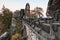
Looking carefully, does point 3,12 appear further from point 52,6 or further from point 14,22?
point 52,6

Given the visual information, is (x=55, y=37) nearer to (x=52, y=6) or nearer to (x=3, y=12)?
(x=52, y=6)

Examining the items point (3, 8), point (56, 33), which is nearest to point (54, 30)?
point (56, 33)

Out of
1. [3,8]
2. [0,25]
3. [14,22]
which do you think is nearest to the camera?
[14,22]

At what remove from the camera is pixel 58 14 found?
292 cm

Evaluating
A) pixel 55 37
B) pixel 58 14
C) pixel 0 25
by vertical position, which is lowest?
pixel 0 25

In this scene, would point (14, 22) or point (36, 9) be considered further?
point (36, 9)

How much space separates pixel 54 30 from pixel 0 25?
62.0ft

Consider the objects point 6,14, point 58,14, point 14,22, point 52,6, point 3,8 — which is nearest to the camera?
point 58,14

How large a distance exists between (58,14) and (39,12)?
705 inches

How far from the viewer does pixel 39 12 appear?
20.8 meters

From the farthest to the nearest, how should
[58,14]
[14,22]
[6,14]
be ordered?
[6,14] < [14,22] < [58,14]

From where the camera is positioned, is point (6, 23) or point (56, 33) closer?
point (56, 33)

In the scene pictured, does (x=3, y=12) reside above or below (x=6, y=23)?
above

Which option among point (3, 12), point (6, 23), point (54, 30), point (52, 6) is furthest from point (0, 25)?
point (54, 30)
